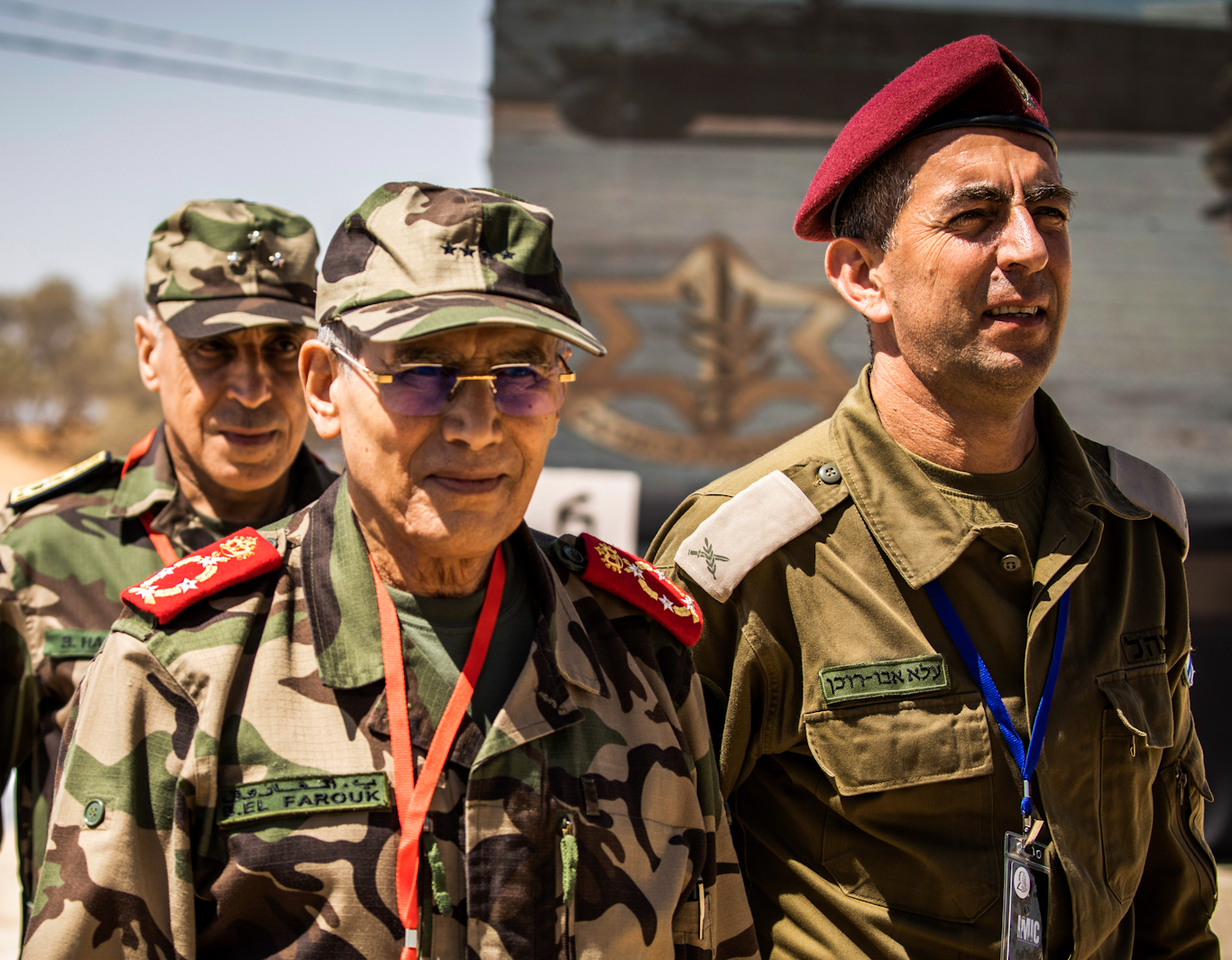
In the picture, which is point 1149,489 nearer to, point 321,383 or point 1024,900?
point 1024,900

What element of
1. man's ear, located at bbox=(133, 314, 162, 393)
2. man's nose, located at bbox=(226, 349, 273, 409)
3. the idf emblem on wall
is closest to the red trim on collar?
man's ear, located at bbox=(133, 314, 162, 393)

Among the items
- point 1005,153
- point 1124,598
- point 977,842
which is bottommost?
point 977,842

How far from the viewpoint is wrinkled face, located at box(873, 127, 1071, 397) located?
6.42 feet

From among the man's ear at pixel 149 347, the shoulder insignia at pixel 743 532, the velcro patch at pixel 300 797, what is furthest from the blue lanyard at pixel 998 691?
the man's ear at pixel 149 347

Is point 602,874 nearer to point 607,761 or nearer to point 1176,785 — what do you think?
point 607,761

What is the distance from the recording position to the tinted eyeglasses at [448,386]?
1471 mm

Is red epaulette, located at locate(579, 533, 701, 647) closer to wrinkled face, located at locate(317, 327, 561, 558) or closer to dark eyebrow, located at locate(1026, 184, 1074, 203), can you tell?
wrinkled face, located at locate(317, 327, 561, 558)

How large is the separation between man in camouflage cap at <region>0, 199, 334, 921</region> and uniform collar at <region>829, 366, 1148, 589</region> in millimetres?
1314

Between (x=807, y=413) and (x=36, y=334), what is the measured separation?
22.7m

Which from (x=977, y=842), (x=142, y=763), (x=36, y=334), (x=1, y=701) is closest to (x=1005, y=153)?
(x=977, y=842)

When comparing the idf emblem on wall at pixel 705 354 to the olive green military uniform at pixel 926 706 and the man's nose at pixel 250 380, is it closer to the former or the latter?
the man's nose at pixel 250 380

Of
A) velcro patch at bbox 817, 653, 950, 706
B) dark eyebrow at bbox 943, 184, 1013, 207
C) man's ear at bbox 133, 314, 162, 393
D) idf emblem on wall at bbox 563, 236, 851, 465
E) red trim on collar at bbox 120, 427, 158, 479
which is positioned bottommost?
velcro patch at bbox 817, 653, 950, 706

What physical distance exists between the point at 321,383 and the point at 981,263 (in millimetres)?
1147

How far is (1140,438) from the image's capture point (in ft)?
36.8
